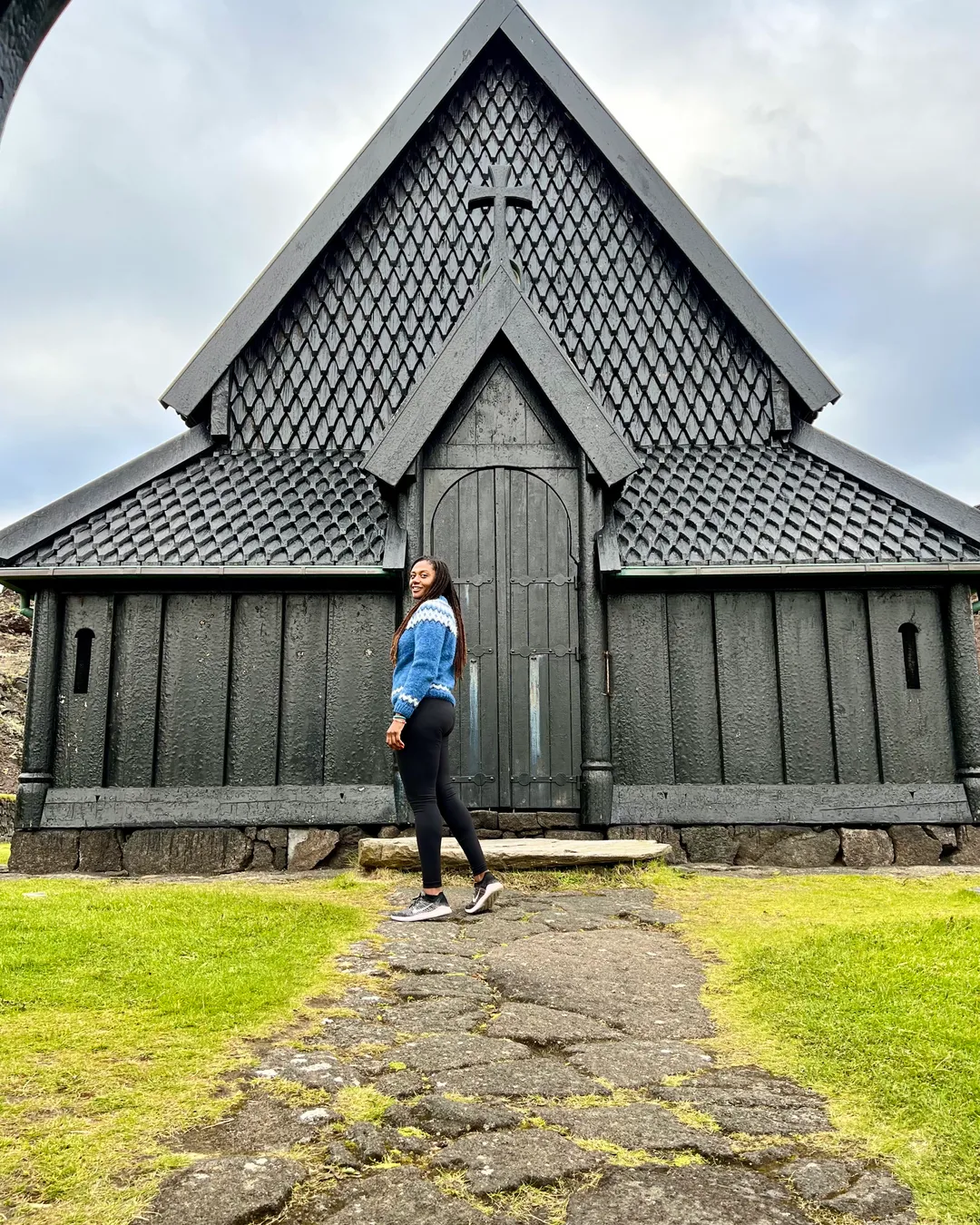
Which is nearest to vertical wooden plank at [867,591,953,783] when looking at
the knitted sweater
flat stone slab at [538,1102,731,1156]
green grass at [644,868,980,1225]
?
green grass at [644,868,980,1225]

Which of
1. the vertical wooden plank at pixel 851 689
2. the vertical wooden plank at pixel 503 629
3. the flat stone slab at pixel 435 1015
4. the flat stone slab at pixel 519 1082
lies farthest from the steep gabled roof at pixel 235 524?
the flat stone slab at pixel 519 1082

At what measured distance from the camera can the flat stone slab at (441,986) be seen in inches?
142

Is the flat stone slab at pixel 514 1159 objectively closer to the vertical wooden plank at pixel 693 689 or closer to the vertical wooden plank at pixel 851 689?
the vertical wooden plank at pixel 693 689

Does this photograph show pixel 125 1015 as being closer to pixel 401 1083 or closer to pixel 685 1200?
pixel 401 1083

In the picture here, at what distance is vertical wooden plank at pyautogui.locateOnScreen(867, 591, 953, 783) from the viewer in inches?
321

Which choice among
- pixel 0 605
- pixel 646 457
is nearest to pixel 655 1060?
pixel 646 457

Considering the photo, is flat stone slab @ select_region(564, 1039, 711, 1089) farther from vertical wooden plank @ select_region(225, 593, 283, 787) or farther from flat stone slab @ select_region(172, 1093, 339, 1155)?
vertical wooden plank @ select_region(225, 593, 283, 787)

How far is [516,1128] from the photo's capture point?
7.65ft

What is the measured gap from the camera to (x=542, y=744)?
7.98m

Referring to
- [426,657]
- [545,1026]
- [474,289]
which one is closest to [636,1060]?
[545,1026]

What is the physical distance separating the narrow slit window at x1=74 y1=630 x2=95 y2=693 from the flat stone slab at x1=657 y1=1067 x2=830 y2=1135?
272 inches

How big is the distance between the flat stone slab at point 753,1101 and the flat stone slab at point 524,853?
395 cm

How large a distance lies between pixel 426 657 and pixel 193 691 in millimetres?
3726

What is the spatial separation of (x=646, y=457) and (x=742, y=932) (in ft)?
17.6
